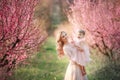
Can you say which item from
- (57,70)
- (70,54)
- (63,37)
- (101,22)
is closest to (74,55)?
(70,54)

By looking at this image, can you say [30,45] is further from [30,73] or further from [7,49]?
[30,73]

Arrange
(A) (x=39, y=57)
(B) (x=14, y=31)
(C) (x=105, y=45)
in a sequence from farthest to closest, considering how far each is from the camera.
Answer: (A) (x=39, y=57) → (C) (x=105, y=45) → (B) (x=14, y=31)

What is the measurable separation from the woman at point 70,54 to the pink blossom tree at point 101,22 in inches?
163

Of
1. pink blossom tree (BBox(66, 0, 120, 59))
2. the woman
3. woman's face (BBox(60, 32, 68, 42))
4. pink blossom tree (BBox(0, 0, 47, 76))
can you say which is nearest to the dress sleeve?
the woman

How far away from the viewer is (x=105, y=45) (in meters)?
19.7

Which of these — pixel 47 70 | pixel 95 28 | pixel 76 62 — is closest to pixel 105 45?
pixel 95 28

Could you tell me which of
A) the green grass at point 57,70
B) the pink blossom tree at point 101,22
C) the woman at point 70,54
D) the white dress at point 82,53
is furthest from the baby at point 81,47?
the pink blossom tree at point 101,22

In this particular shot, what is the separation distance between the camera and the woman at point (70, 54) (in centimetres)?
1430

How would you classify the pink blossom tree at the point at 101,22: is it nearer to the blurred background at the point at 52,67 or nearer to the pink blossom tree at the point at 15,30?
the blurred background at the point at 52,67

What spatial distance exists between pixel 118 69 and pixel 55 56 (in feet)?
29.3

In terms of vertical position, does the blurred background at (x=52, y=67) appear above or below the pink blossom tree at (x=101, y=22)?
below

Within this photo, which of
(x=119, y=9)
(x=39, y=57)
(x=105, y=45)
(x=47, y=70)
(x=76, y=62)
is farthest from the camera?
(x=39, y=57)

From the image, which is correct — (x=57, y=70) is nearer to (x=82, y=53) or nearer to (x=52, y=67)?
(x=52, y=67)

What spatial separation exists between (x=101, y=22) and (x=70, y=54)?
480 centimetres
